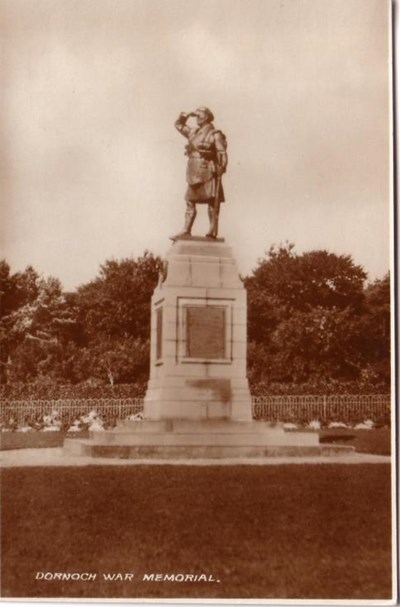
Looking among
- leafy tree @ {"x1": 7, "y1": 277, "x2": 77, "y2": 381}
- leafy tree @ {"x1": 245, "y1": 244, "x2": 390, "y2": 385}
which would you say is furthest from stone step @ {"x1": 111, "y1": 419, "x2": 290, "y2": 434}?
leafy tree @ {"x1": 7, "y1": 277, "x2": 77, "y2": 381}

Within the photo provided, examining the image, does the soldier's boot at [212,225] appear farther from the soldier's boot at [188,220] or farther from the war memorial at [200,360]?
the soldier's boot at [188,220]

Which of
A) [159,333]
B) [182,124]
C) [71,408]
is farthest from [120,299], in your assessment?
[182,124]

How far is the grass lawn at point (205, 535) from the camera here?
9.58 m

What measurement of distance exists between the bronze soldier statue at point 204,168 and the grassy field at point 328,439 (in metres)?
4.29

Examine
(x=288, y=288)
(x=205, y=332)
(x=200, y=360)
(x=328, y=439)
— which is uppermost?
(x=288, y=288)

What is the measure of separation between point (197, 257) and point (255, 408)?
8.55 meters

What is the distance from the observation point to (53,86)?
38.2 ft

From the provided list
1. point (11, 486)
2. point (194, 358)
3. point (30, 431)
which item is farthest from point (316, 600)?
point (30, 431)

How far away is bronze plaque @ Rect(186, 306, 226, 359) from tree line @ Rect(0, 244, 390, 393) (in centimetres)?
226

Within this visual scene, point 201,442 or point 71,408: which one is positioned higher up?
point 71,408

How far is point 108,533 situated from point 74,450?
4363 mm

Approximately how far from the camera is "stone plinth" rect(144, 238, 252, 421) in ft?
48.0

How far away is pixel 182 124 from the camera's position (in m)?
13.6

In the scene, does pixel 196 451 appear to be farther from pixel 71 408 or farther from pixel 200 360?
pixel 71 408
